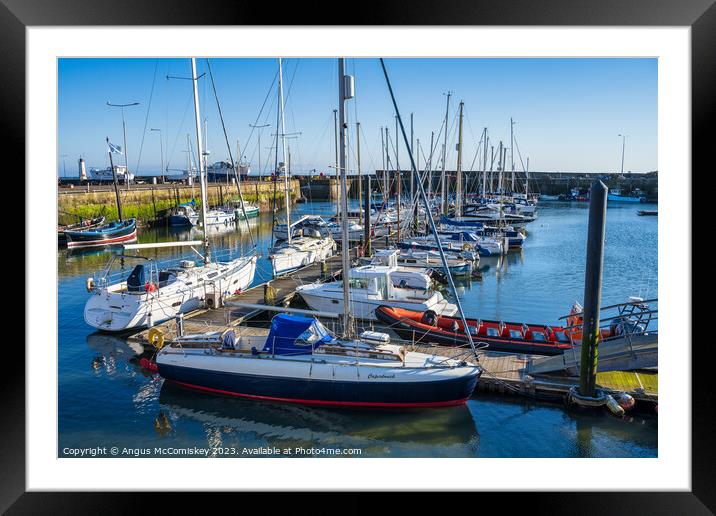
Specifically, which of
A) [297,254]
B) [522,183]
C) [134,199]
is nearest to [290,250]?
[297,254]

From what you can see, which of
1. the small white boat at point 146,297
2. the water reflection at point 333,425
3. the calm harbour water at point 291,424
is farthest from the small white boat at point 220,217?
the water reflection at point 333,425

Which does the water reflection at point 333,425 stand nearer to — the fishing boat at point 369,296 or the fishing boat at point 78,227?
the fishing boat at point 369,296

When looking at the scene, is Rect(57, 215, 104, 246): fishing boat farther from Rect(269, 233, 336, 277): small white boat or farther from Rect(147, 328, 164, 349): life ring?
Rect(147, 328, 164, 349): life ring

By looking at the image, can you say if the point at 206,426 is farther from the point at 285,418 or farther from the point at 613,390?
the point at 613,390

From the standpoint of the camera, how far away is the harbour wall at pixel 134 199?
35175 millimetres
